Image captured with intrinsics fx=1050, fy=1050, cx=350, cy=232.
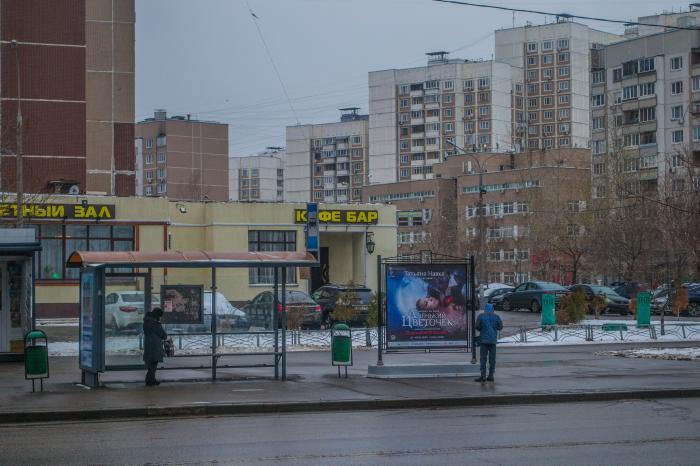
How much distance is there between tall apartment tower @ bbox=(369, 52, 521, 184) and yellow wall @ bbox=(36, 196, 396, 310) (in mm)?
100542

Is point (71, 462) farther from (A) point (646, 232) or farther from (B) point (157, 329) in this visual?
(A) point (646, 232)

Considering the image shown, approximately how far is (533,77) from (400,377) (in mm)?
148707

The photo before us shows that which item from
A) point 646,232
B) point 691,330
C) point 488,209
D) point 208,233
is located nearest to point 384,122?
A: point 488,209

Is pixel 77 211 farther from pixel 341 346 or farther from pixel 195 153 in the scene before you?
pixel 195 153

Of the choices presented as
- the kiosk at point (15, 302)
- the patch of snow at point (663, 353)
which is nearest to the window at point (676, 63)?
the patch of snow at point (663, 353)

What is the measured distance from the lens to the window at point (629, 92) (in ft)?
339

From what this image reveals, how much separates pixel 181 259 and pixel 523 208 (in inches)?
3542

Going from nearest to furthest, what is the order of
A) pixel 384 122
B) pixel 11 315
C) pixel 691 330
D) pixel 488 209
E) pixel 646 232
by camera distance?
pixel 11 315 → pixel 691 330 → pixel 646 232 → pixel 488 209 → pixel 384 122

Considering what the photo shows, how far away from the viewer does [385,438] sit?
14.4 m

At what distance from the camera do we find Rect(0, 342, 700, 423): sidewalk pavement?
17.9 meters

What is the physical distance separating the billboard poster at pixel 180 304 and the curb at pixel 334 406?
14.8 ft

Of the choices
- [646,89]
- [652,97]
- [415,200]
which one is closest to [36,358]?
[652,97]

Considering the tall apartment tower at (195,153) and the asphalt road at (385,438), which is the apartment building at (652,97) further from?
the asphalt road at (385,438)

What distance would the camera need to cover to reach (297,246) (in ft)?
178
